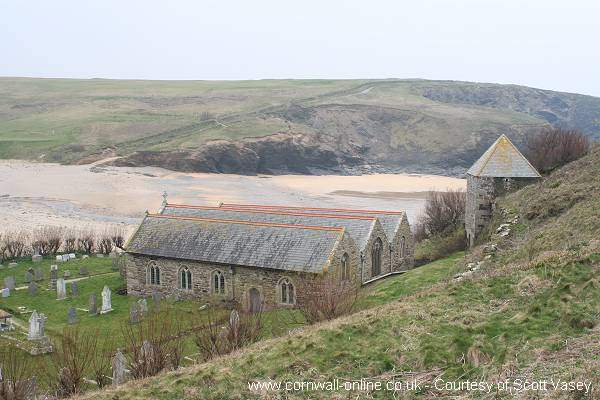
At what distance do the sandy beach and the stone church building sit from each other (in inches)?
1030

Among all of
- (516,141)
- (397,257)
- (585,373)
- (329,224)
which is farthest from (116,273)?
(516,141)

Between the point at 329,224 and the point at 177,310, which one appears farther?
the point at 329,224

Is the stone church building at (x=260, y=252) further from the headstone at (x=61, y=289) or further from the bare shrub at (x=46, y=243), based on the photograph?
the bare shrub at (x=46, y=243)

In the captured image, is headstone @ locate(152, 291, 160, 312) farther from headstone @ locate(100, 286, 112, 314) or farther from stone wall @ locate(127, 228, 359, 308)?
headstone @ locate(100, 286, 112, 314)

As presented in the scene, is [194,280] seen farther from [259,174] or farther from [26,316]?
[259,174]

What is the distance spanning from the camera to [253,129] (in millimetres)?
135750

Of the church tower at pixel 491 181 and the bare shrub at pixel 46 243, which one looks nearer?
the church tower at pixel 491 181

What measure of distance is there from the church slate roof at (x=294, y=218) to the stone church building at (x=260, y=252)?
0.21 feet

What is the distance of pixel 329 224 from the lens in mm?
35031

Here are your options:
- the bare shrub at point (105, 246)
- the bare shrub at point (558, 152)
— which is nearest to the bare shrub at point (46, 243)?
the bare shrub at point (105, 246)

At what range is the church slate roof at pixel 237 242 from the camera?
3080 cm

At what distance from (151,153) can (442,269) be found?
3617 inches

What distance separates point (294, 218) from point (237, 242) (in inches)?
184

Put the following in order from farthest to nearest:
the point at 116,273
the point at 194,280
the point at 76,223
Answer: the point at 76,223 < the point at 116,273 < the point at 194,280
